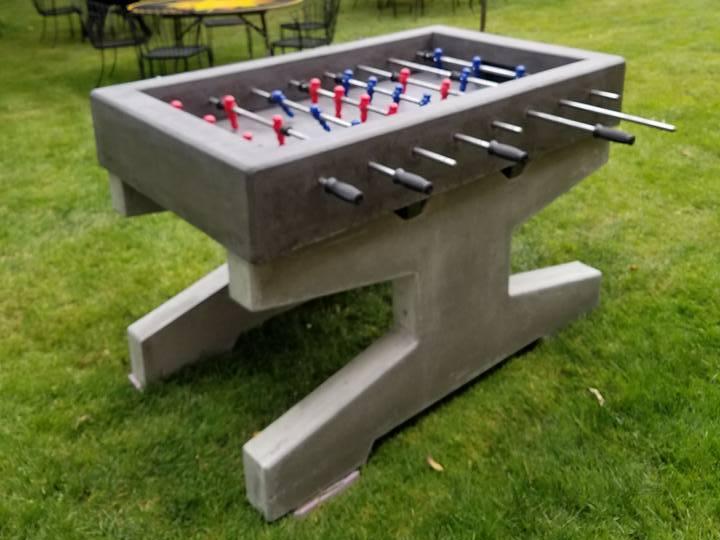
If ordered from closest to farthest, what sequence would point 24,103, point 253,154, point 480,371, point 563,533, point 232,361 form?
point 253,154 < point 563,533 < point 480,371 < point 232,361 < point 24,103

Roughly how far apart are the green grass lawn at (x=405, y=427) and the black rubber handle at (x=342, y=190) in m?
A: 0.92

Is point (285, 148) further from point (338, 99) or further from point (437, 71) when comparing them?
point (437, 71)

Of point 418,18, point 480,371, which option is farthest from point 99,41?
point 480,371

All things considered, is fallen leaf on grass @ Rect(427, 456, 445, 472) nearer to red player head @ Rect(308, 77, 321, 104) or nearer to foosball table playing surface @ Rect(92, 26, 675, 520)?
foosball table playing surface @ Rect(92, 26, 675, 520)

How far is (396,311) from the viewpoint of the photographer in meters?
2.43

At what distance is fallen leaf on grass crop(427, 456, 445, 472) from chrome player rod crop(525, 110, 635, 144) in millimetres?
1026

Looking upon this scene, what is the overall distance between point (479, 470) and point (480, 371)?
0.45 meters

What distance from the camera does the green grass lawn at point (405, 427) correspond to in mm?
2189

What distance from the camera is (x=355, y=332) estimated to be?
3051 millimetres

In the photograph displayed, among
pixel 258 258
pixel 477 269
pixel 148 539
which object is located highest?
pixel 258 258

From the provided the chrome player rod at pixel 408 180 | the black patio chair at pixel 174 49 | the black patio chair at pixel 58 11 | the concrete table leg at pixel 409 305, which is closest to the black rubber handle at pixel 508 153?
the chrome player rod at pixel 408 180

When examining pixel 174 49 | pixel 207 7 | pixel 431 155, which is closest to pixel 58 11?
pixel 174 49

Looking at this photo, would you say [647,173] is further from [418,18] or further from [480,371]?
[418,18]

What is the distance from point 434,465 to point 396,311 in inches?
18.1
